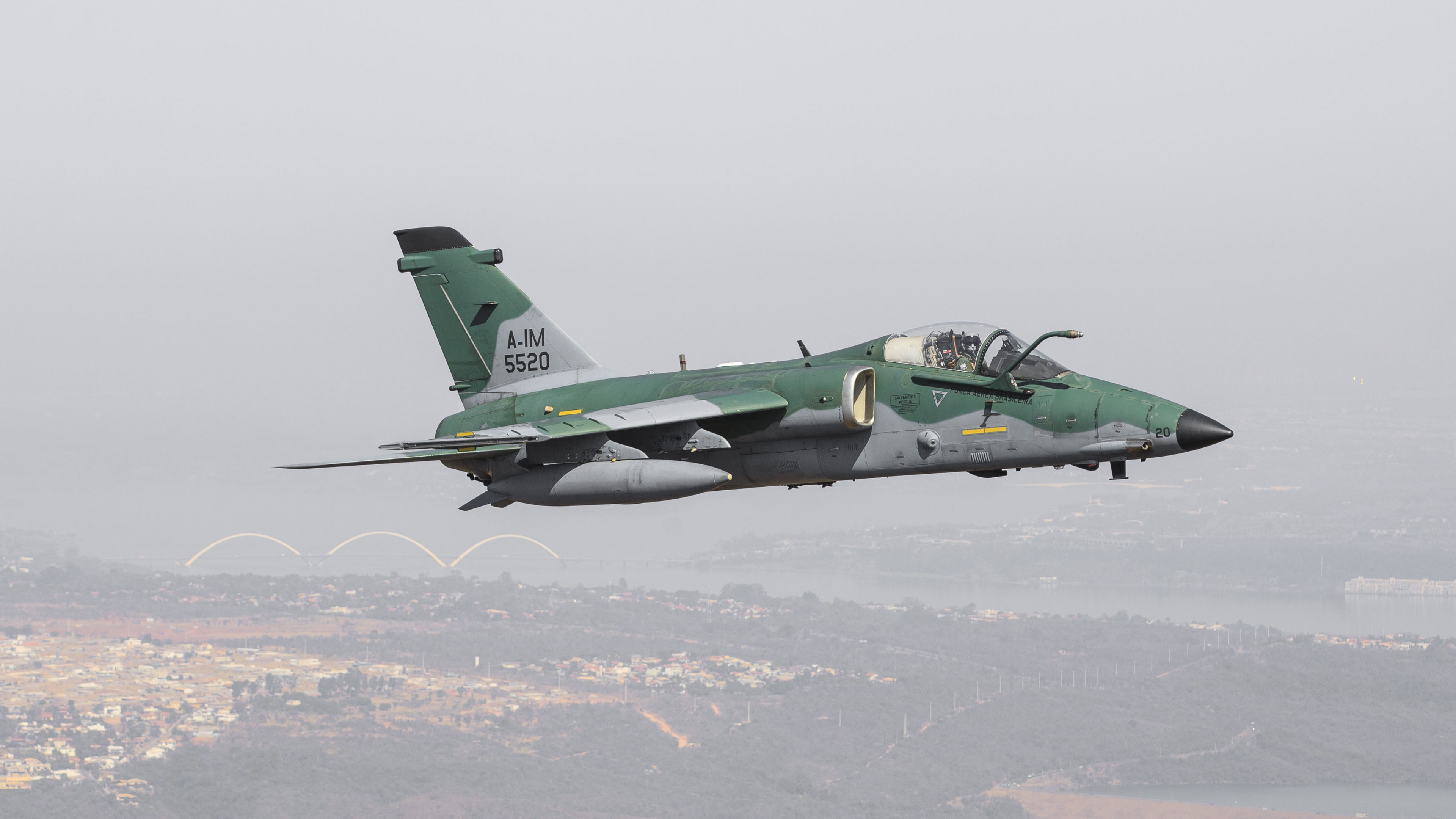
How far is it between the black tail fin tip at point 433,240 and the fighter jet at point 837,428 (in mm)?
6604

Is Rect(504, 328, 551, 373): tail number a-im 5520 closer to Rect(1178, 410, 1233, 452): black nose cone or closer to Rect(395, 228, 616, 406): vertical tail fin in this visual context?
Rect(395, 228, 616, 406): vertical tail fin

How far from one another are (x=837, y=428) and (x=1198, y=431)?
6.26 m

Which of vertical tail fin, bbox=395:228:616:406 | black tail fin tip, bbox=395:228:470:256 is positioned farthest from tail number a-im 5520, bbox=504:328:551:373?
black tail fin tip, bbox=395:228:470:256

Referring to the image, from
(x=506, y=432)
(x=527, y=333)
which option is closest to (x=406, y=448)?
(x=506, y=432)

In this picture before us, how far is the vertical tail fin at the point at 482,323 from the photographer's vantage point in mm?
31531

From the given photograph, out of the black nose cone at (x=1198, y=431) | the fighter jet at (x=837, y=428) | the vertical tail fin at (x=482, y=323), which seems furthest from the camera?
the vertical tail fin at (x=482, y=323)

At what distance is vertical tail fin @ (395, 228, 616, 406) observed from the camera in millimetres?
31531

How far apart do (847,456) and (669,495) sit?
11.2ft

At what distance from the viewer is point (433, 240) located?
32.9 m

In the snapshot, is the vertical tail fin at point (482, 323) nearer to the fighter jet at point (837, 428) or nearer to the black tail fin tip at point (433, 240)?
the black tail fin tip at point (433, 240)

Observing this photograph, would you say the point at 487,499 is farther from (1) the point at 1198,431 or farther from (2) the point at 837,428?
(1) the point at 1198,431

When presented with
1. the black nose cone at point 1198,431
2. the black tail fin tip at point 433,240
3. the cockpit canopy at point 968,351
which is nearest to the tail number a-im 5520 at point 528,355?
the black tail fin tip at point 433,240

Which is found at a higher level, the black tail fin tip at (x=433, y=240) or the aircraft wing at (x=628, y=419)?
the black tail fin tip at (x=433, y=240)

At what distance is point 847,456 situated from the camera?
2583 centimetres
